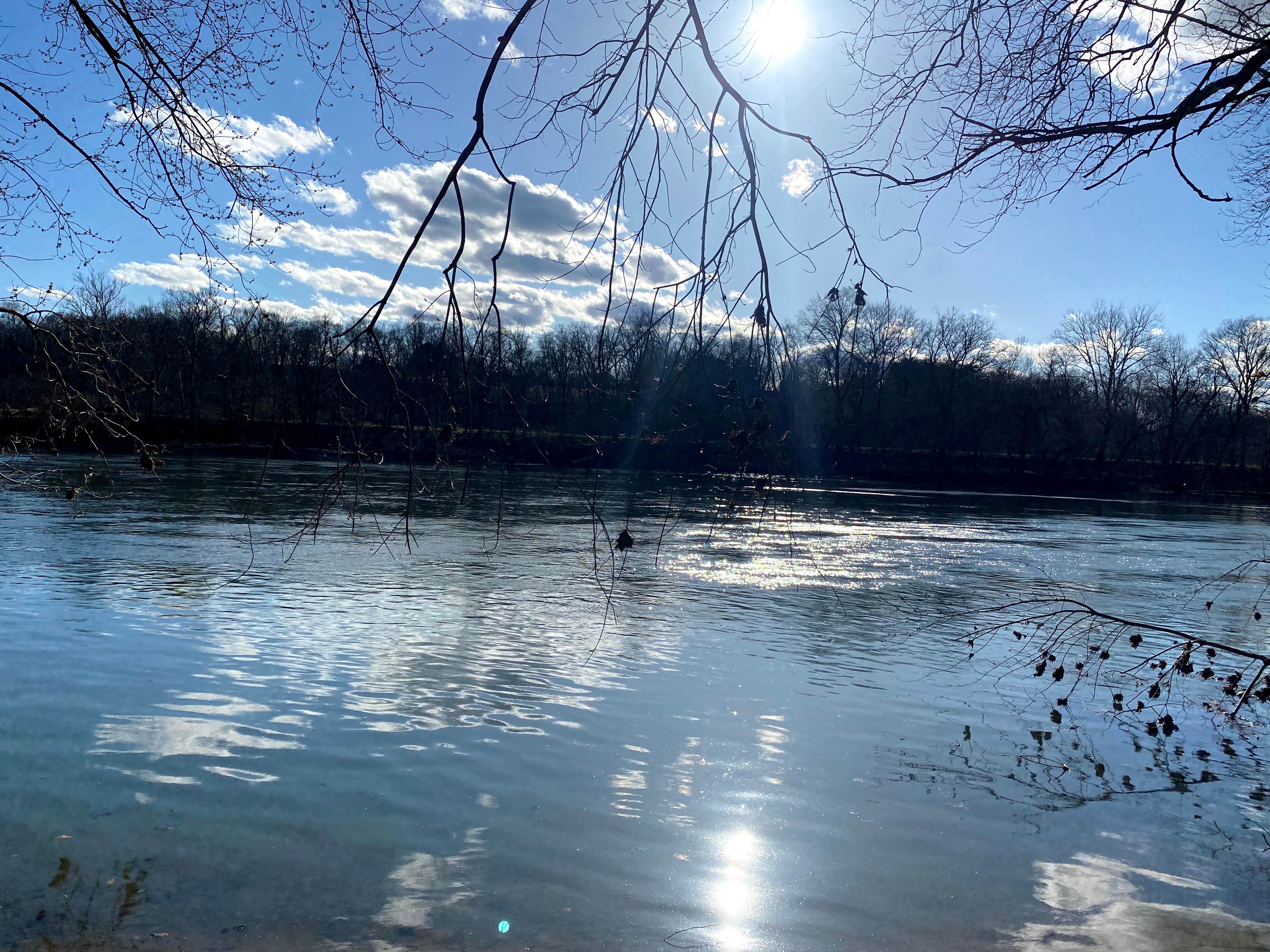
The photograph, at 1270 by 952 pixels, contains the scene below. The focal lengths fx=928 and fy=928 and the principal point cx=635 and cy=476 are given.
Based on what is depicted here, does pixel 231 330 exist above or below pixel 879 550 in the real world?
above

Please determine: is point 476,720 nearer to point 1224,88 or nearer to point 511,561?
point 1224,88

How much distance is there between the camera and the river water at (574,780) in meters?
5.65

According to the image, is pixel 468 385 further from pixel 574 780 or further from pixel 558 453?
pixel 558 453

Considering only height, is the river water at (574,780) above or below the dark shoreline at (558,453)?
below

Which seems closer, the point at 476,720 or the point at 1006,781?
the point at 1006,781

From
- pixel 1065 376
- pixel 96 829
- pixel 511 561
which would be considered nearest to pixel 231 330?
pixel 96 829

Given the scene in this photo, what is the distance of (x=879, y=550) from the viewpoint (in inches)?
977

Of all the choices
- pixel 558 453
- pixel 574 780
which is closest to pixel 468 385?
pixel 574 780

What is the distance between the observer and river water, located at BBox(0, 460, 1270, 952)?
5.65m

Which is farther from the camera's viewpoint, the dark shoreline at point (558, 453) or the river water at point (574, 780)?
the river water at point (574, 780)

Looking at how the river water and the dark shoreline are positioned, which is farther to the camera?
the river water

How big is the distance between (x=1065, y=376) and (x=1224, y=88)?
83.9 m

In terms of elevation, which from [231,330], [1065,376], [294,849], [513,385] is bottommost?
Result: [294,849]

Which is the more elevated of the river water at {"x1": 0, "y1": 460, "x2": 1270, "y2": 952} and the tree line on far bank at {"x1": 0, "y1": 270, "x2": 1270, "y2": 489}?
the tree line on far bank at {"x1": 0, "y1": 270, "x2": 1270, "y2": 489}
